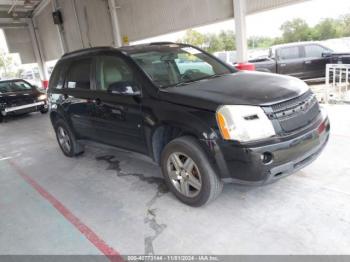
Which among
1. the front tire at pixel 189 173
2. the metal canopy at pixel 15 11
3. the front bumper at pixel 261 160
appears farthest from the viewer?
the metal canopy at pixel 15 11

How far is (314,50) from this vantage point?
9.38m

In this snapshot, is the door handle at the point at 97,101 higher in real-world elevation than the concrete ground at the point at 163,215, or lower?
higher

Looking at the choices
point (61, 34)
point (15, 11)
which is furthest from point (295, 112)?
point (15, 11)

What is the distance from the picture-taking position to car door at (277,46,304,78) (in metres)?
9.41

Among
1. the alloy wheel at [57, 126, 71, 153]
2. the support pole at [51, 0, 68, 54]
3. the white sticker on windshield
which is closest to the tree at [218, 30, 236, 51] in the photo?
the support pole at [51, 0, 68, 54]

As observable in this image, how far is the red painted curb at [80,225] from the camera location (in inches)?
95.0

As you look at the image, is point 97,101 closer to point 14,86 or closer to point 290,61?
point 290,61

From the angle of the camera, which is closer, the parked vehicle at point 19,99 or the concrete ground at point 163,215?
the concrete ground at point 163,215

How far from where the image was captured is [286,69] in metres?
9.57

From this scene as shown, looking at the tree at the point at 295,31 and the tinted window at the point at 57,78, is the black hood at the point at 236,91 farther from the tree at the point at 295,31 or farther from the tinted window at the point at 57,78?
the tree at the point at 295,31

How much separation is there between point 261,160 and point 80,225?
1859 mm

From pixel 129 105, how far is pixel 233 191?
4.94 ft

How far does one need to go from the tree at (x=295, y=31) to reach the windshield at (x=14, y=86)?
3493 centimetres

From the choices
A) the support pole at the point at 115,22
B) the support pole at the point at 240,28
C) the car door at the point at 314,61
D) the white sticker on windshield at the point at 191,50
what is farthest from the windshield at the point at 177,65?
the support pole at the point at 115,22
